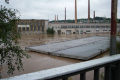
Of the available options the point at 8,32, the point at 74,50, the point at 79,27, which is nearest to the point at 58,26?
the point at 79,27

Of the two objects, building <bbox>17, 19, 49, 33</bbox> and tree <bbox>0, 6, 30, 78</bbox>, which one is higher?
building <bbox>17, 19, 49, 33</bbox>

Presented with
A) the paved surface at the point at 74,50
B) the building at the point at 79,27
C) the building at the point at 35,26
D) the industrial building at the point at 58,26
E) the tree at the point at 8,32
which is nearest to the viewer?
the tree at the point at 8,32

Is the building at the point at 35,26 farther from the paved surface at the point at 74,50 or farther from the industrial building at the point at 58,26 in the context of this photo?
the paved surface at the point at 74,50

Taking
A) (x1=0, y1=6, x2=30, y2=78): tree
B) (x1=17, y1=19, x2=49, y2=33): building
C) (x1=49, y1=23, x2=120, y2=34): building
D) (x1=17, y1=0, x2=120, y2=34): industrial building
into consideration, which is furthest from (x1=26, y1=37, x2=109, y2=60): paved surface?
(x1=17, y1=19, x2=49, y2=33): building

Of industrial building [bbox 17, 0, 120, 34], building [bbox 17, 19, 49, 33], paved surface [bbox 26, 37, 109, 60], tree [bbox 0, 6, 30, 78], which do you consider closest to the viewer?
tree [bbox 0, 6, 30, 78]

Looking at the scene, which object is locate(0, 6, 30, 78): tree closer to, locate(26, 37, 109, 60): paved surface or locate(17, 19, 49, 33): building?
locate(26, 37, 109, 60): paved surface

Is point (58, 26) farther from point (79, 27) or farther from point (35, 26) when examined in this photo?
point (35, 26)

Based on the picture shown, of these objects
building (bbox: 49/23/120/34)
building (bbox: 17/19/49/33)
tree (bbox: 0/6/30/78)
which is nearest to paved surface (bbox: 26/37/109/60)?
tree (bbox: 0/6/30/78)

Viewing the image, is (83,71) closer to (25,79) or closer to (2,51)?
(25,79)

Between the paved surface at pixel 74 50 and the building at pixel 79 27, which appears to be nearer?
the paved surface at pixel 74 50

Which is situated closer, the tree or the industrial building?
the tree

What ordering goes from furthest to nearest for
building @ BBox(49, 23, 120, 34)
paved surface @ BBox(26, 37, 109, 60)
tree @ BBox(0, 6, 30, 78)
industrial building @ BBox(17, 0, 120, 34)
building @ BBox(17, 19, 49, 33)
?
building @ BBox(17, 19, 49, 33) → industrial building @ BBox(17, 0, 120, 34) → building @ BBox(49, 23, 120, 34) → paved surface @ BBox(26, 37, 109, 60) → tree @ BBox(0, 6, 30, 78)

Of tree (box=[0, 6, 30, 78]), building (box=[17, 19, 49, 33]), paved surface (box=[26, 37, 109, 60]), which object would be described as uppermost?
building (box=[17, 19, 49, 33])

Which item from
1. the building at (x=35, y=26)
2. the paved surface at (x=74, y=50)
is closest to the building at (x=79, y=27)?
the building at (x=35, y=26)
